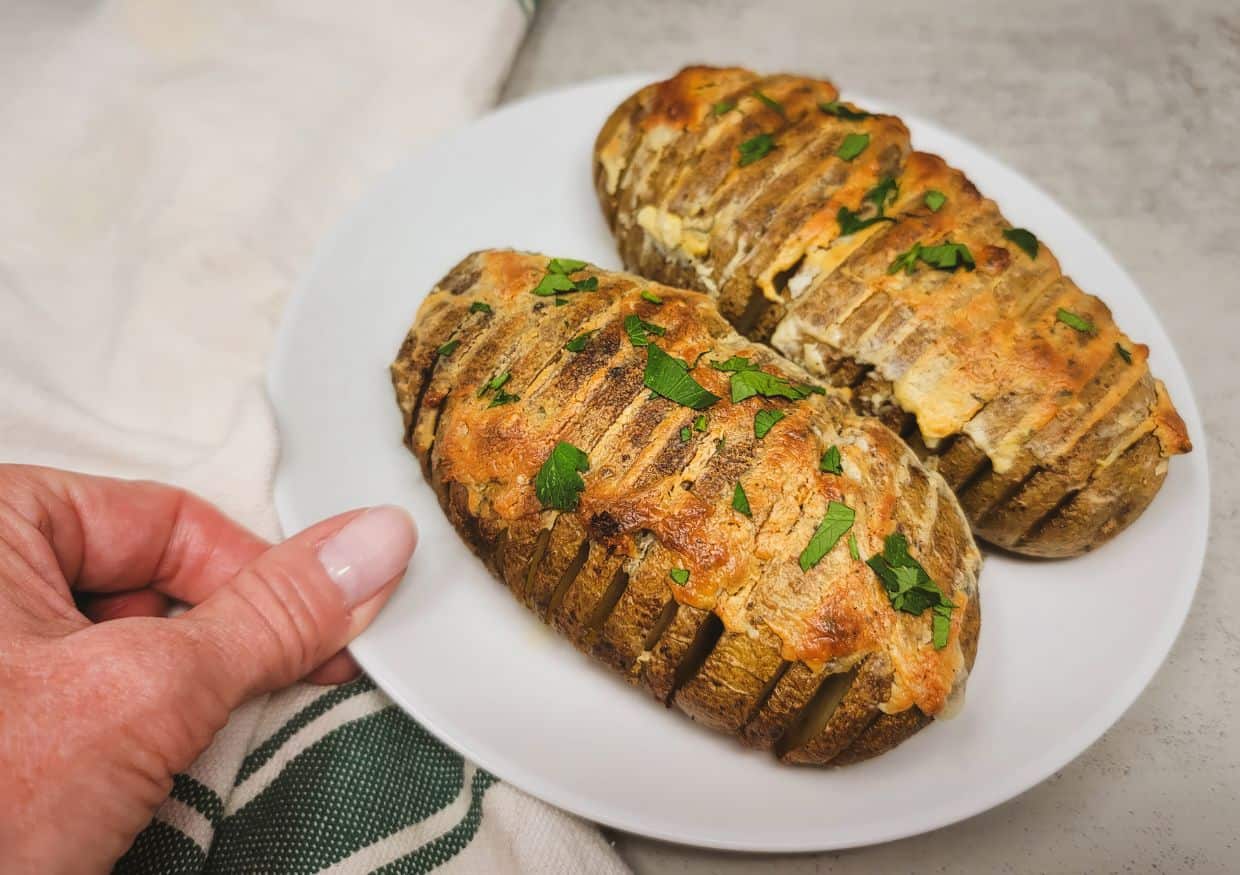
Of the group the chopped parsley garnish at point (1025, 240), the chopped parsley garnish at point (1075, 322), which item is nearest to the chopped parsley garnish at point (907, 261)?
the chopped parsley garnish at point (1025, 240)

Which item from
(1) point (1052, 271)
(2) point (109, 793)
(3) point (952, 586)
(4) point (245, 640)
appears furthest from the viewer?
(1) point (1052, 271)

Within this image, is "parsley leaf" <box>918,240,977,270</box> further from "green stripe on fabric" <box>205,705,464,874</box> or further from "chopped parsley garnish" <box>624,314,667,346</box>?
"green stripe on fabric" <box>205,705,464,874</box>

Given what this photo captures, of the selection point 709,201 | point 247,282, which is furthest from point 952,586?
point 247,282

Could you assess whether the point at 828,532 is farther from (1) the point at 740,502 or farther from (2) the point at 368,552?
(2) the point at 368,552

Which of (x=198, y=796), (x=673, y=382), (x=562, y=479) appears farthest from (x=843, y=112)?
(x=198, y=796)

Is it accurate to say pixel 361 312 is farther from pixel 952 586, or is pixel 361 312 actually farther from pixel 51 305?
pixel 952 586

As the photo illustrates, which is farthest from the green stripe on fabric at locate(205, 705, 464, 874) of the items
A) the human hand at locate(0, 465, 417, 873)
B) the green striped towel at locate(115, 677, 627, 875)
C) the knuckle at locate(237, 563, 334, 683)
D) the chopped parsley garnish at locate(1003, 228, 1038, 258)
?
the chopped parsley garnish at locate(1003, 228, 1038, 258)
